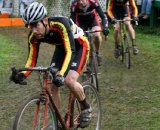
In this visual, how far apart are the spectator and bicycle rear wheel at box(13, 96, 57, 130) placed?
14931mm

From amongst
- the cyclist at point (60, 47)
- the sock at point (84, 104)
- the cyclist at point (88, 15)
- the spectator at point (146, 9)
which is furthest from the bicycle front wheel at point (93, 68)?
the spectator at point (146, 9)

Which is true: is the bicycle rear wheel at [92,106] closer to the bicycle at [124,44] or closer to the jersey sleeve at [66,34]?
the jersey sleeve at [66,34]

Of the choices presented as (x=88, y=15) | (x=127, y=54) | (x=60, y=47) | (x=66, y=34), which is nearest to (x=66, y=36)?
(x=66, y=34)

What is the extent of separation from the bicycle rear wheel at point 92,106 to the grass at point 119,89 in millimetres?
246

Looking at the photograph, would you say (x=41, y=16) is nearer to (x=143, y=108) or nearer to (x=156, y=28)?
(x=143, y=108)

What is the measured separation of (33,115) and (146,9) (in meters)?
15.5

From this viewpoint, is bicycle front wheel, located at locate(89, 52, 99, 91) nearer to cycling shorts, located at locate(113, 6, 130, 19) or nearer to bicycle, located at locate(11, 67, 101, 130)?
bicycle, located at locate(11, 67, 101, 130)

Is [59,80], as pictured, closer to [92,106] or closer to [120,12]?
[92,106]

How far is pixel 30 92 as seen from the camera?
9.20m

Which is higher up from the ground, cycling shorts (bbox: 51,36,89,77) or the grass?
cycling shorts (bbox: 51,36,89,77)

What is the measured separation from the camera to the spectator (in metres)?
19.9

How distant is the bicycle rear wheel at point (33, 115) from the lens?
508cm

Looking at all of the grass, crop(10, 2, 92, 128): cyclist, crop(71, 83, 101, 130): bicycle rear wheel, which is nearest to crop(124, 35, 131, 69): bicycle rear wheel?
the grass

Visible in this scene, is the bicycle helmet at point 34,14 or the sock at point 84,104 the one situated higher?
the bicycle helmet at point 34,14
